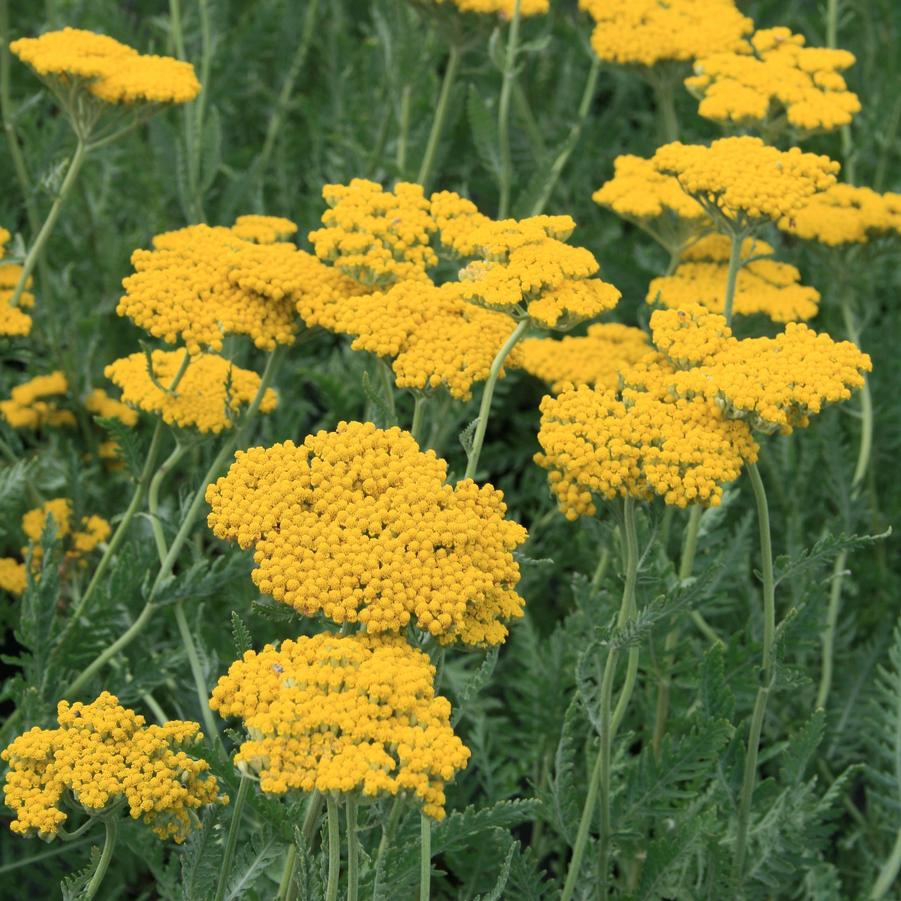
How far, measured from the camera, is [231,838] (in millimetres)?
2723

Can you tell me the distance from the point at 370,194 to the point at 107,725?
5.07 feet

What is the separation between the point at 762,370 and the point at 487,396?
579 millimetres

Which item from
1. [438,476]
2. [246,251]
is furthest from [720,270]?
[438,476]

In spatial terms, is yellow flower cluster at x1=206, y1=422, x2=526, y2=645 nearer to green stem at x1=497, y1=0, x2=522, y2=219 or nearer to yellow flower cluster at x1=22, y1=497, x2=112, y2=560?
yellow flower cluster at x1=22, y1=497, x2=112, y2=560

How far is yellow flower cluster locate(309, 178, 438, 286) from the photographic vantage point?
11.4ft

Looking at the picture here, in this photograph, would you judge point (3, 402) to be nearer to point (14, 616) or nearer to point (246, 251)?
point (14, 616)

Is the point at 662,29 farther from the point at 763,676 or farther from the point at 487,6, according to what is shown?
the point at 763,676

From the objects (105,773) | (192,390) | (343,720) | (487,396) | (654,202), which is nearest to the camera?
(343,720)

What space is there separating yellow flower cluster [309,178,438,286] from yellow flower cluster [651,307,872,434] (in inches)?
25.5

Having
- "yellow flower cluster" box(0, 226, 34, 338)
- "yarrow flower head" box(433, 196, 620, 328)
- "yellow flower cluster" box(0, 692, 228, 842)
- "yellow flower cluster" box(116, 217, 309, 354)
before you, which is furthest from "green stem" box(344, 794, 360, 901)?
"yellow flower cluster" box(0, 226, 34, 338)

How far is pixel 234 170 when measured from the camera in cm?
625

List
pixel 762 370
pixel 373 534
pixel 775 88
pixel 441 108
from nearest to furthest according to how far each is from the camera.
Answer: pixel 373 534 → pixel 762 370 → pixel 775 88 → pixel 441 108

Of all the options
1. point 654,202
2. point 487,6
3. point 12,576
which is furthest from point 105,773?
point 487,6

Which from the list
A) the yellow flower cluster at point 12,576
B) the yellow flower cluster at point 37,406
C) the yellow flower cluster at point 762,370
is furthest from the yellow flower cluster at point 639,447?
the yellow flower cluster at point 37,406
